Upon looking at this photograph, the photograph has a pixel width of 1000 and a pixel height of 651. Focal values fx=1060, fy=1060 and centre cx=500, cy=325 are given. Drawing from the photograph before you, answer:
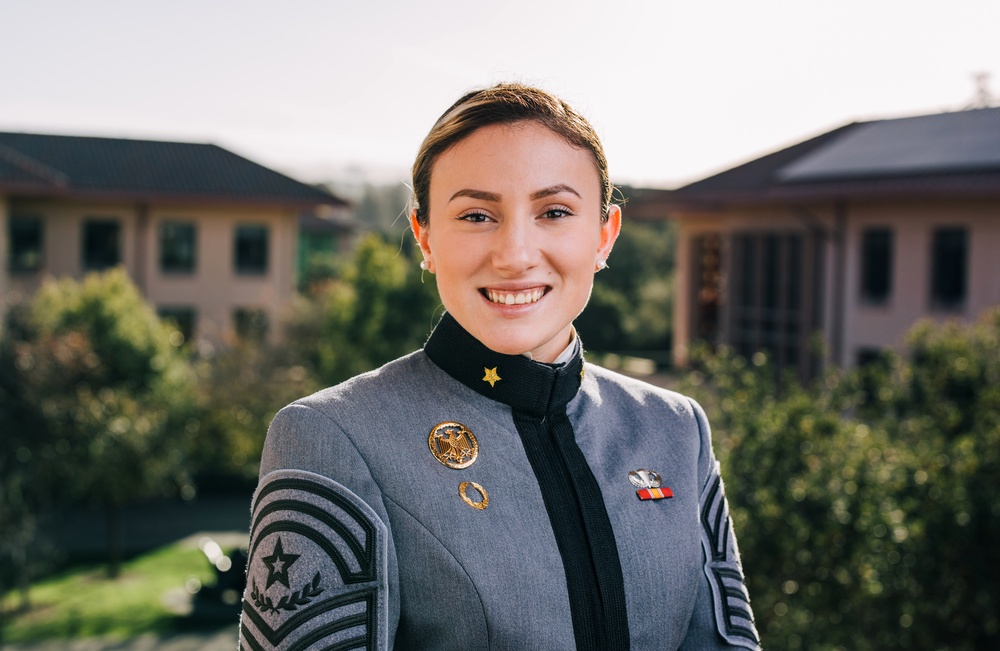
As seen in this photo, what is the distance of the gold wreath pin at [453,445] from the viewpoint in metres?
1.65

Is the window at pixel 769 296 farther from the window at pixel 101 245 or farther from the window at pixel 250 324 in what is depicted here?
the window at pixel 101 245

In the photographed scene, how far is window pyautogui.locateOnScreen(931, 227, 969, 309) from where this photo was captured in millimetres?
17484

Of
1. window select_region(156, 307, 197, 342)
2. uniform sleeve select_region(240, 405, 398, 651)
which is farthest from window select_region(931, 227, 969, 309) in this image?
Result: uniform sleeve select_region(240, 405, 398, 651)

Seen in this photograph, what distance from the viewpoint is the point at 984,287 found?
17000mm

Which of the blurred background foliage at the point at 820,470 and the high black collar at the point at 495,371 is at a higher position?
the high black collar at the point at 495,371

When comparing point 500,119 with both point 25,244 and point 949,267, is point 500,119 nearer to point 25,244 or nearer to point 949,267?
point 949,267

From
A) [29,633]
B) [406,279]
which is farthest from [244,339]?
[29,633]

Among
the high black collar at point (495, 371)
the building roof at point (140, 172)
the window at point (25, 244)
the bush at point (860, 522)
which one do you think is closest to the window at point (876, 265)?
the building roof at point (140, 172)

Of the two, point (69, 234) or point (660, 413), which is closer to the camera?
point (660, 413)

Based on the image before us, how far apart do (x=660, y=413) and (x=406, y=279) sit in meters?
19.1

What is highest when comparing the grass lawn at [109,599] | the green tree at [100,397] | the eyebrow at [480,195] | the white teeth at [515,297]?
the eyebrow at [480,195]

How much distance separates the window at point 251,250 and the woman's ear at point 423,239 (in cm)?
2439

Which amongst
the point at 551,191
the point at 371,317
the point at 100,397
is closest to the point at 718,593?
the point at 551,191

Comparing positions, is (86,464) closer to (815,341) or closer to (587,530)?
(815,341)
